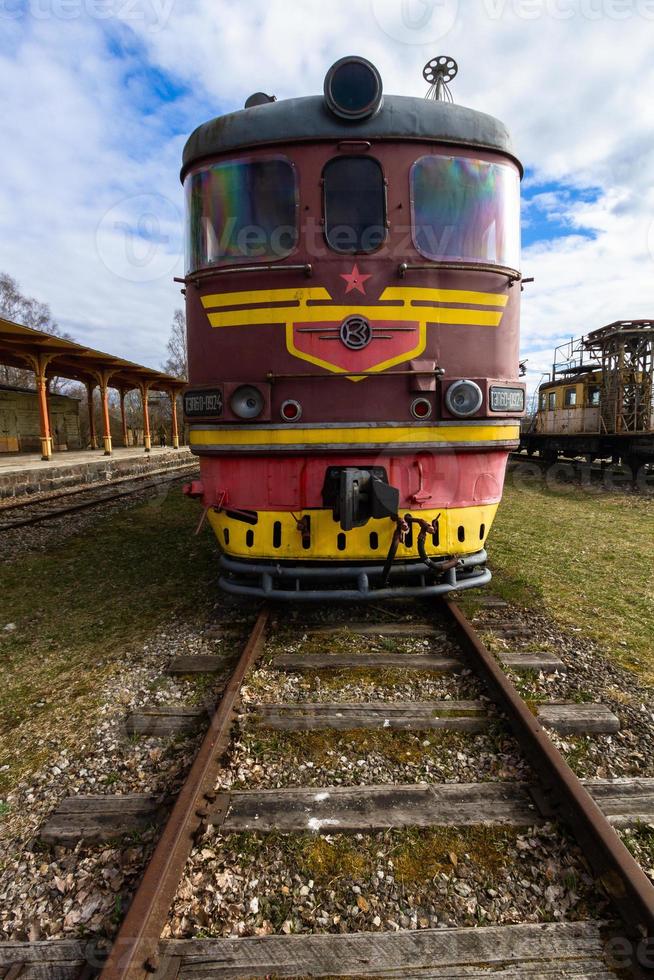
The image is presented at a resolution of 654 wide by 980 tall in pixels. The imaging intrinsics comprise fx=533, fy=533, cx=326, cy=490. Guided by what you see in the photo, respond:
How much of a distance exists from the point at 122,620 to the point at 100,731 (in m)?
1.72

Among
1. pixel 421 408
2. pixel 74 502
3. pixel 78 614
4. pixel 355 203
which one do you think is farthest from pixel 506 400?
pixel 74 502

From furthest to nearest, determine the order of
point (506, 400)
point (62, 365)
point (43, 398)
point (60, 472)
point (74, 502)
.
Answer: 1. point (62, 365)
2. point (43, 398)
3. point (60, 472)
4. point (74, 502)
5. point (506, 400)

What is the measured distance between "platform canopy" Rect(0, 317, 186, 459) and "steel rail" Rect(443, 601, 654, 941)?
1435 cm

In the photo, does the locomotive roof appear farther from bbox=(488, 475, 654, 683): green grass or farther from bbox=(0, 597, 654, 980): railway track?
bbox=(488, 475, 654, 683): green grass

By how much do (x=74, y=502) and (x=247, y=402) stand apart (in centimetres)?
921

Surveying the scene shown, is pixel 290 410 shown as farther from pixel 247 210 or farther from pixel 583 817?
pixel 583 817

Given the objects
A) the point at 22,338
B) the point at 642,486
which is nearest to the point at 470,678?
the point at 642,486

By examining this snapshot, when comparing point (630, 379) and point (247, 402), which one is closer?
point (247, 402)

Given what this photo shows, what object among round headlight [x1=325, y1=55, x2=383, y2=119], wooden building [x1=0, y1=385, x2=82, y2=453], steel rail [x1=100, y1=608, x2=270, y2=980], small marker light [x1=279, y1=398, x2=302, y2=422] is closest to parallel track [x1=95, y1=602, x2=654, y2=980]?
steel rail [x1=100, y1=608, x2=270, y2=980]

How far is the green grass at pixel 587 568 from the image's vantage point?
428cm

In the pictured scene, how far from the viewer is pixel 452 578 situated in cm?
388

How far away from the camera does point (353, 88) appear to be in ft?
11.7

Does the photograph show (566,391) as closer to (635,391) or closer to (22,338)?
(635,391)

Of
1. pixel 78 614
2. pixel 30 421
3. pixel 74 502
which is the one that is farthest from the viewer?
pixel 30 421
